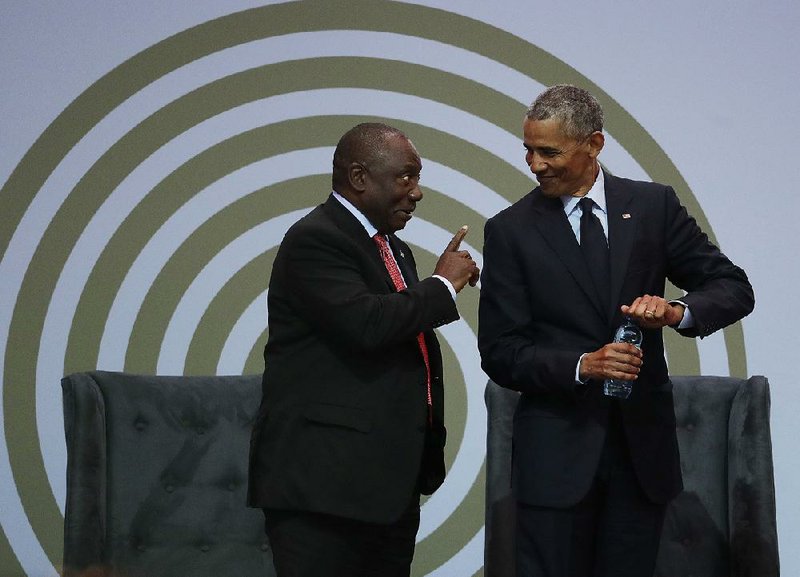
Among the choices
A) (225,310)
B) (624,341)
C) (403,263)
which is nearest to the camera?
(624,341)

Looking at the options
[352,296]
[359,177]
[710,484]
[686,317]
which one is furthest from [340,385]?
[710,484]

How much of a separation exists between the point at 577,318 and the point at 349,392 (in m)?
0.55

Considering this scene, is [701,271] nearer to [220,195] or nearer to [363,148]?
[363,148]

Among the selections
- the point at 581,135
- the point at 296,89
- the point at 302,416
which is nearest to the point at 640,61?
the point at 296,89

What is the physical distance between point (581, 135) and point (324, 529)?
109 centimetres

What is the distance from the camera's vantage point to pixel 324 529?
2586mm

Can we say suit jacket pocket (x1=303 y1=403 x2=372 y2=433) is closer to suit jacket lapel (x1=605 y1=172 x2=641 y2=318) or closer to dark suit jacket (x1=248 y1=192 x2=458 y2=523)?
dark suit jacket (x1=248 y1=192 x2=458 y2=523)

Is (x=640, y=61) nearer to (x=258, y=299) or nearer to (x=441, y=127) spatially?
(x=441, y=127)

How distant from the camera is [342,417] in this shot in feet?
8.35

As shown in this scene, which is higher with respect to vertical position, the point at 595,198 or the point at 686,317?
the point at 595,198

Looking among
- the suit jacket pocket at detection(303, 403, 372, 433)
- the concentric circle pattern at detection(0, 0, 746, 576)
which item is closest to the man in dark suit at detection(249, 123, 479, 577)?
the suit jacket pocket at detection(303, 403, 372, 433)

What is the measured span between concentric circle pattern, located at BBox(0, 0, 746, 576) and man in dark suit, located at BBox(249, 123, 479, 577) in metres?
1.38

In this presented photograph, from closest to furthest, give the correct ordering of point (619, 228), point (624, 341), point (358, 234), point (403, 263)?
1. point (624, 341)
2. point (619, 228)
3. point (358, 234)
4. point (403, 263)

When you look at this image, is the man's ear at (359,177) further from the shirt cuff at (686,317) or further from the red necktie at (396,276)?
the shirt cuff at (686,317)
